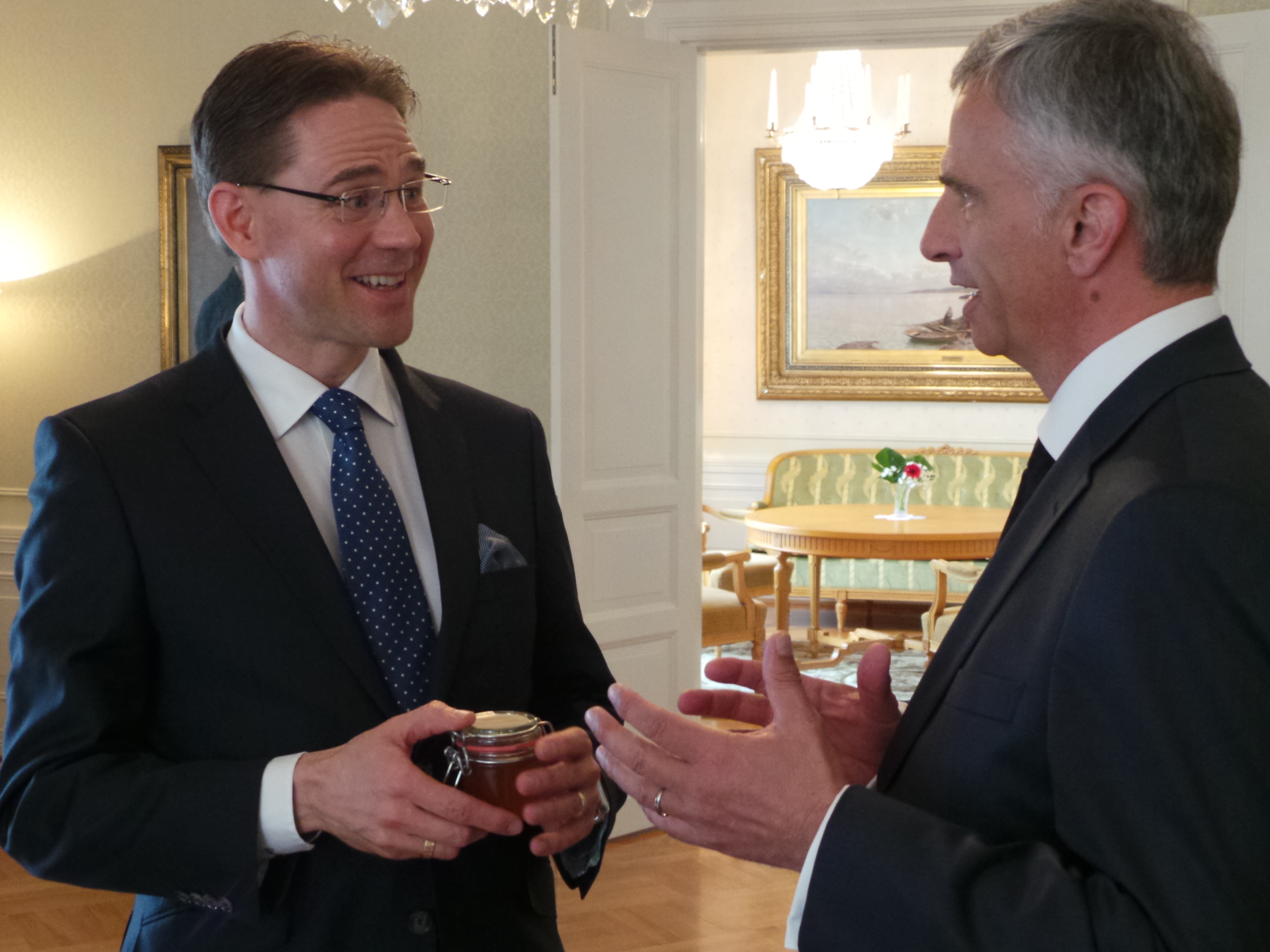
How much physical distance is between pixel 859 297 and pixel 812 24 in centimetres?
457

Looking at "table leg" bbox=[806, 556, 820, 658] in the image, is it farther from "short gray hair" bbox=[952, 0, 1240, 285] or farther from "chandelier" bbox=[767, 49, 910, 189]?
"short gray hair" bbox=[952, 0, 1240, 285]

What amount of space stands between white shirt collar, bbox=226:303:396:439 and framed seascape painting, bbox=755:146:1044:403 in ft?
24.8

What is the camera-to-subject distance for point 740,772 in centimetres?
114

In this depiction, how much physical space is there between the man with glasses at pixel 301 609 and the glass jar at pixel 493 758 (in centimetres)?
2

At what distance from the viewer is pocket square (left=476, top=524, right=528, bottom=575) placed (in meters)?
1.62

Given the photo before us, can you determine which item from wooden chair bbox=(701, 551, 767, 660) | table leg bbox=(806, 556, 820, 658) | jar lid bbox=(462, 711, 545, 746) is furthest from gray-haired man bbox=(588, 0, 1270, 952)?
table leg bbox=(806, 556, 820, 658)

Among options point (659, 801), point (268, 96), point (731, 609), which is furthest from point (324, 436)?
point (731, 609)

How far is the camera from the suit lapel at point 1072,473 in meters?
1.11

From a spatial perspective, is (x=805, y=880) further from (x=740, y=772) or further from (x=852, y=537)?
(x=852, y=537)

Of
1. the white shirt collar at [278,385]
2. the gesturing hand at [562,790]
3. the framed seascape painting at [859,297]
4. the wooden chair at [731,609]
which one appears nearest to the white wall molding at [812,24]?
the wooden chair at [731,609]

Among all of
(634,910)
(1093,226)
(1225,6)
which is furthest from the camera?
(1225,6)

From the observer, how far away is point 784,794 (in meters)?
1.12

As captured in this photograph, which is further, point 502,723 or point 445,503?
point 445,503

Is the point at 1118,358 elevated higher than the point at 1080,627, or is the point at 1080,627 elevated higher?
the point at 1118,358
